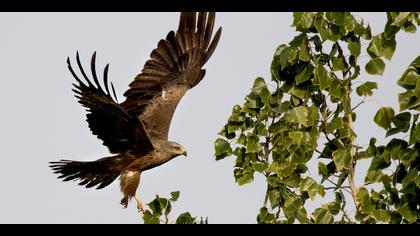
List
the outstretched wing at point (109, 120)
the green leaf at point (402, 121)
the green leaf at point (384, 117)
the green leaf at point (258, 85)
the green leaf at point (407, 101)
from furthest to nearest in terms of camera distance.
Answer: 1. the outstretched wing at point (109, 120)
2. the green leaf at point (258, 85)
3. the green leaf at point (384, 117)
4. the green leaf at point (402, 121)
5. the green leaf at point (407, 101)

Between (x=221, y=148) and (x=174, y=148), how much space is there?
300 centimetres

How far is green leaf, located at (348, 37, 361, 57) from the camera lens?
503 cm

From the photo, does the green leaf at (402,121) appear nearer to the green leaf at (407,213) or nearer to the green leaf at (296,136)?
the green leaf at (407,213)

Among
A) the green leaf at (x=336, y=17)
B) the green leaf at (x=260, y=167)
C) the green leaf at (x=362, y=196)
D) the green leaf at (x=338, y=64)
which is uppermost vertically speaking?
the green leaf at (x=336, y=17)

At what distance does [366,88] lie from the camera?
16.3 feet

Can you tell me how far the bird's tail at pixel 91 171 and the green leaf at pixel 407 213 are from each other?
14.0 ft

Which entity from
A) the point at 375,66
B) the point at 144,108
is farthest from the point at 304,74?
the point at 144,108

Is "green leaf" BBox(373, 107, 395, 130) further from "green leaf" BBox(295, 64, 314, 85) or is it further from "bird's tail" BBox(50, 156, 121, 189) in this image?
"bird's tail" BBox(50, 156, 121, 189)

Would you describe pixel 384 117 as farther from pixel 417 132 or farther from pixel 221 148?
pixel 221 148

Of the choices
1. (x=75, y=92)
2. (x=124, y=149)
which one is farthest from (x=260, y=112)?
(x=124, y=149)

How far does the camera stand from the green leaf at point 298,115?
4.98m

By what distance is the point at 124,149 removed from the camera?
827 cm

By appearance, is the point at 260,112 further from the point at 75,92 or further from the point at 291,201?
the point at 75,92

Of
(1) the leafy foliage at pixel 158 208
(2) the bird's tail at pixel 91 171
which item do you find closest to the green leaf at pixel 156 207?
(1) the leafy foliage at pixel 158 208
